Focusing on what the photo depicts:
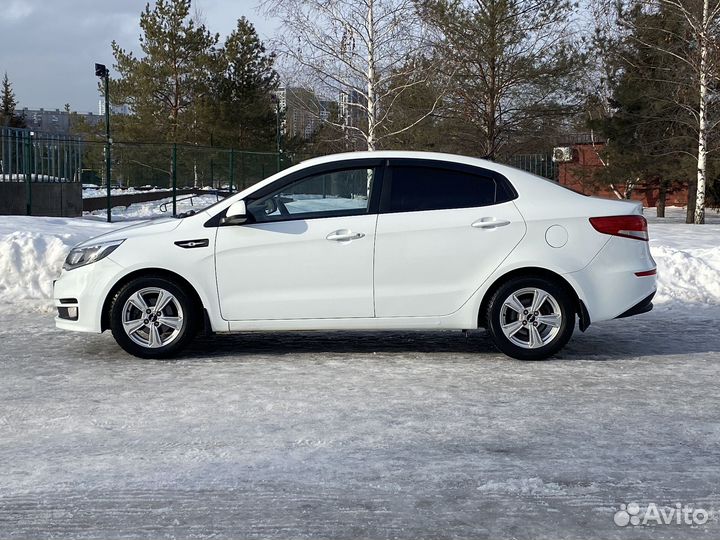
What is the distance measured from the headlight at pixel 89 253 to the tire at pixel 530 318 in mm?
3072

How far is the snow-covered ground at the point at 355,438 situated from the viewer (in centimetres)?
398

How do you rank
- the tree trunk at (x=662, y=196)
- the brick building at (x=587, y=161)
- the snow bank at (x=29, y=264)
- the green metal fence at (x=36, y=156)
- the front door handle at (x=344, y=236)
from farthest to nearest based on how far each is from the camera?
the brick building at (x=587, y=161) < the tree trunk at (x=662, y=196) < the green metal fence at (x=36, y=156) < the snow bank at (x=29, y=264) < the front door handle at (x=344, y=236)

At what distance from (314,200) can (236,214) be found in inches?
25.5

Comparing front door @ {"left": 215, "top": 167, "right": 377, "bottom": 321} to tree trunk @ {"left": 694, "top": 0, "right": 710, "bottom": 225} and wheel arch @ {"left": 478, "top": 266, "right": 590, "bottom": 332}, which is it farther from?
tree trunk @ {"left": 694, "top": 0, "right": 710, "bottom": 225}

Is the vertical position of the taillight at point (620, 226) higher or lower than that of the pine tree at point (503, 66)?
lower

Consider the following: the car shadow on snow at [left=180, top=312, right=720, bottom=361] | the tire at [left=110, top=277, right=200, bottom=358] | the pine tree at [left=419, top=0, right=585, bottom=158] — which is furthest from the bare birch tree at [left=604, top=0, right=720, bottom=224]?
the tire at [left=110, top=277, right=200, bottom=358]

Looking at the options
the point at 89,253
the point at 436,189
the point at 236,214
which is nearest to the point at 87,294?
the point at 89,253

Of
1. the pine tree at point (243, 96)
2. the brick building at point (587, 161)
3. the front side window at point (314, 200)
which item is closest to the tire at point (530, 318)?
the front side window at point (314, 200)

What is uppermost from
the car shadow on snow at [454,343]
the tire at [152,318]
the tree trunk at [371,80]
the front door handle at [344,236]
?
the tree trunk at [371,80]

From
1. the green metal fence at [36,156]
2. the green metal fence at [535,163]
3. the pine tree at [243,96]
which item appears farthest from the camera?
the pine tree at [243,96]

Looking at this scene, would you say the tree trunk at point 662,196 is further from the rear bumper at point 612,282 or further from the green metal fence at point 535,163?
the rear bumper at point 612,282

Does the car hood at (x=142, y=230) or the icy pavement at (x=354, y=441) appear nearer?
the icy pavement at (x=354, y=441)

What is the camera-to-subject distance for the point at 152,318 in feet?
24.7

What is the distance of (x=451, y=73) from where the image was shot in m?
30.0
